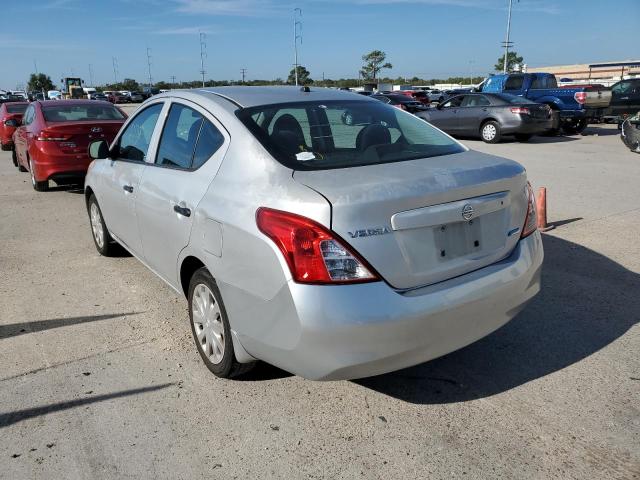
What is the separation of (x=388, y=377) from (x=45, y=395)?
79.4 inches

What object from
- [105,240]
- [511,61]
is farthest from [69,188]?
[511,61]

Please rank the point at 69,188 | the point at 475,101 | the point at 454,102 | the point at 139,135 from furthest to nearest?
the point at 454,102
the point at 475,101
the point at 69,188
the point at 139,135

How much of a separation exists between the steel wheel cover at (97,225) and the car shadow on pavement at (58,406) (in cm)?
278

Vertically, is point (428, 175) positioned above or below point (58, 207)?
above

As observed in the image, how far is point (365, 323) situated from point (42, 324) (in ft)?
9.59

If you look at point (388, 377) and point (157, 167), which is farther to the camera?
point (157, 167)

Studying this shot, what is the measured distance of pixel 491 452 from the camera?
2.64m

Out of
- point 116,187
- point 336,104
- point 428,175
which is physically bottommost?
point 116,187

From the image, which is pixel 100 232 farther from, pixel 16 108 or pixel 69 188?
pixel 16 108

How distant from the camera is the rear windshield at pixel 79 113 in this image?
930 centimetres

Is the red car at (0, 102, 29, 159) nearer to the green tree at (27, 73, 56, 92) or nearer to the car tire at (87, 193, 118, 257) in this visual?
the car tire at (87, 193, 118, 257)

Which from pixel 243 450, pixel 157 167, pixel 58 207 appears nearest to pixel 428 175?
pixel 243 450

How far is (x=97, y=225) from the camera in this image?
19.0 ft

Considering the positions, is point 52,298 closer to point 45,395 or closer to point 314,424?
point 45,395
